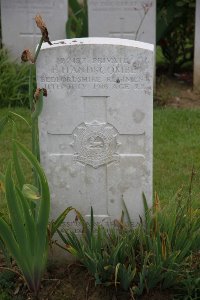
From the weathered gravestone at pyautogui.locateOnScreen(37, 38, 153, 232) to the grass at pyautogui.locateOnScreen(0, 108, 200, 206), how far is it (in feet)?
3.09

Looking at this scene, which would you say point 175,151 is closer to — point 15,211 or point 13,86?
point 13,86

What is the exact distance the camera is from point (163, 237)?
3.25 m

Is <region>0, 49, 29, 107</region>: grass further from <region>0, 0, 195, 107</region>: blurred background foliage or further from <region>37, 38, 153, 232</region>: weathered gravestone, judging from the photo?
<region>37, 38, 153, 232</region>: weathered gravestone

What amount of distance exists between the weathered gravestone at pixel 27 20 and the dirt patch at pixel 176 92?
1169 mm

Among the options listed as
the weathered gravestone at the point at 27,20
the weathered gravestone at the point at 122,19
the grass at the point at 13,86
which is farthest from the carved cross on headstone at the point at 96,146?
the weathered gravestone at the point at 27,20

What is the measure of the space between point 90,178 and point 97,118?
0.32 meters

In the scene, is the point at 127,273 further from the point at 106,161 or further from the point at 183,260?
the point at 106,161

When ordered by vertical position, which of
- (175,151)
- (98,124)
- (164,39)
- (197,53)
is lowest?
(175,151)

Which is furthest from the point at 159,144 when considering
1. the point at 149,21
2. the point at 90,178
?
the point at 90,178

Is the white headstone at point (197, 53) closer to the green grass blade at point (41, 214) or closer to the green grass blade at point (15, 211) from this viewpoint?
the green grass blade at point (41, 214)

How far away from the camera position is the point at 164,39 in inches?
300

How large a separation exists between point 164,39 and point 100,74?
4468 millimetres

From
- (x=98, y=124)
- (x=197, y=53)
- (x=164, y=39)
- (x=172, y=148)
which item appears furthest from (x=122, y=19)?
(x=98, y=124)

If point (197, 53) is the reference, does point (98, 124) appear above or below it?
below
